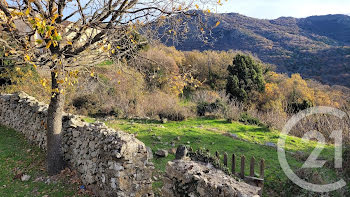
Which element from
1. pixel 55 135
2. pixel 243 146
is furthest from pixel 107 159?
pixel 243 146

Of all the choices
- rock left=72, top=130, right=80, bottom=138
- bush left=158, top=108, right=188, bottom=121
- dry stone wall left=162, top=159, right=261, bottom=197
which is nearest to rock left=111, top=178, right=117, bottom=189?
dry stone wall left=162, top=159, right=261, bottom=197

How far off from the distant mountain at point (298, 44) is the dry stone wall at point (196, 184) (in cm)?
2901

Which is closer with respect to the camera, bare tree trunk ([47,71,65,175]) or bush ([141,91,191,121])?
bare tree trunk ([47,71,65,175])

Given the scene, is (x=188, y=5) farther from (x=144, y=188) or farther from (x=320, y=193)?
(x=320, y=193)

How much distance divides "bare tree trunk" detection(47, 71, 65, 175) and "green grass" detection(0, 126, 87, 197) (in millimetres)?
354

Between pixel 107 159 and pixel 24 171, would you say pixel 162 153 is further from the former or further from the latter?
pixel 24 171

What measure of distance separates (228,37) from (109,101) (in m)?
48.6

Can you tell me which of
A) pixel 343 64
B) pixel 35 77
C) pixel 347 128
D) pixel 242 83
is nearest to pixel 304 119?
pixel 347 128

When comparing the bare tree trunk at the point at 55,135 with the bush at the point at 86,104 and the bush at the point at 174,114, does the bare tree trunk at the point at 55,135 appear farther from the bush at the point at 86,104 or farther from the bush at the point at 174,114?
the bush at the point at 86,104

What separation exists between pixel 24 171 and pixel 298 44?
227ft

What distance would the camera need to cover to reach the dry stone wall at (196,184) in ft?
12.3

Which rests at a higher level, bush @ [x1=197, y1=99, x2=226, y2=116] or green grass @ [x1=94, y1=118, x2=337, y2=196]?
bush @ [x1=197, y1=99, x2=226, y2=116]

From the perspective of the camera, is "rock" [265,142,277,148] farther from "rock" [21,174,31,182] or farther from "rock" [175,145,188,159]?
"rock" [21,174,31,182]

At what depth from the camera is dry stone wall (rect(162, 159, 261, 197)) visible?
3750mm
